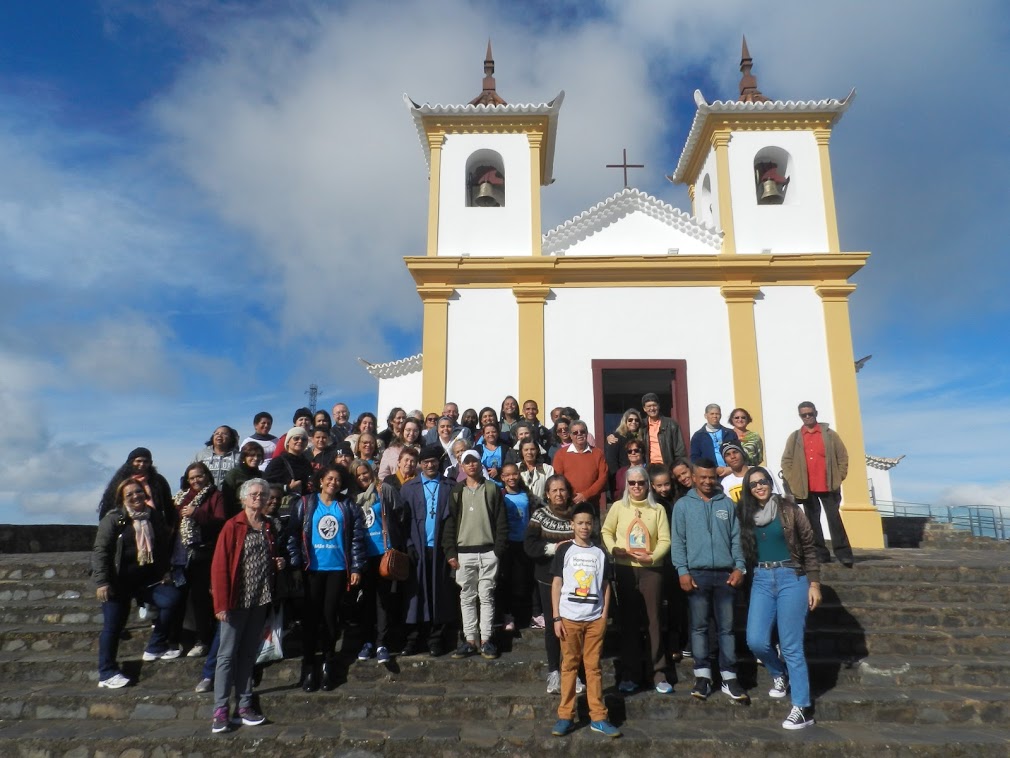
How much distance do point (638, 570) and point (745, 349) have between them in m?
6.58

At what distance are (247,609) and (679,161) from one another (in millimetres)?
12153

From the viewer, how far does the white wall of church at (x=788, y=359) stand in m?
10.5

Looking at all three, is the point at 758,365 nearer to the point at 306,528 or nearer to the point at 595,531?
the point at 595,531

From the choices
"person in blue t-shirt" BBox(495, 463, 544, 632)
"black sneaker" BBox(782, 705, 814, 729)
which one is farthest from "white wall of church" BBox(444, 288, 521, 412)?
"black sneaker" BBox(782, 705, 814, 729)

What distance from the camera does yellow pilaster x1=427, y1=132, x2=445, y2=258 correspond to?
1144 cm

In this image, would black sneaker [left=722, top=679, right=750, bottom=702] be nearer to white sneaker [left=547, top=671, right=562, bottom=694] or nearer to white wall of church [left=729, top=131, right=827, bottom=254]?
white sneaker [left=547, top=671, right=562, bottom=694]

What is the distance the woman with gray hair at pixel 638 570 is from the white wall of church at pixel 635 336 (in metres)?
5.33

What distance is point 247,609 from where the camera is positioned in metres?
4.67

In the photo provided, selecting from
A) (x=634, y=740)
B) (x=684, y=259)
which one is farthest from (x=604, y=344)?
(x=634, y=740)

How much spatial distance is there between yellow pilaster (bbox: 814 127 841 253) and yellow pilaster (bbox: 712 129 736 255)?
160 cm

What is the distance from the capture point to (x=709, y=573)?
495 centimetres

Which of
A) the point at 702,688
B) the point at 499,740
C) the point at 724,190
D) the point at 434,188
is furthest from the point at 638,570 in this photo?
the point at 724,190

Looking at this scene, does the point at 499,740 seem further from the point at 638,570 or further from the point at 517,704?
the point at 638,570

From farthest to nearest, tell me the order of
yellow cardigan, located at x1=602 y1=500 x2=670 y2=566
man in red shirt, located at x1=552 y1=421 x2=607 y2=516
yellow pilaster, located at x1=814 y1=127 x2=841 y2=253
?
yellow pilaster, located at x1=814 y1=127 x2=841 y2=253, man in red shirt, located at x1=552 y1=421 x2=607 y2=516, yellow cardigan, located at x1=602 y1=500 x2=670 y2=566
